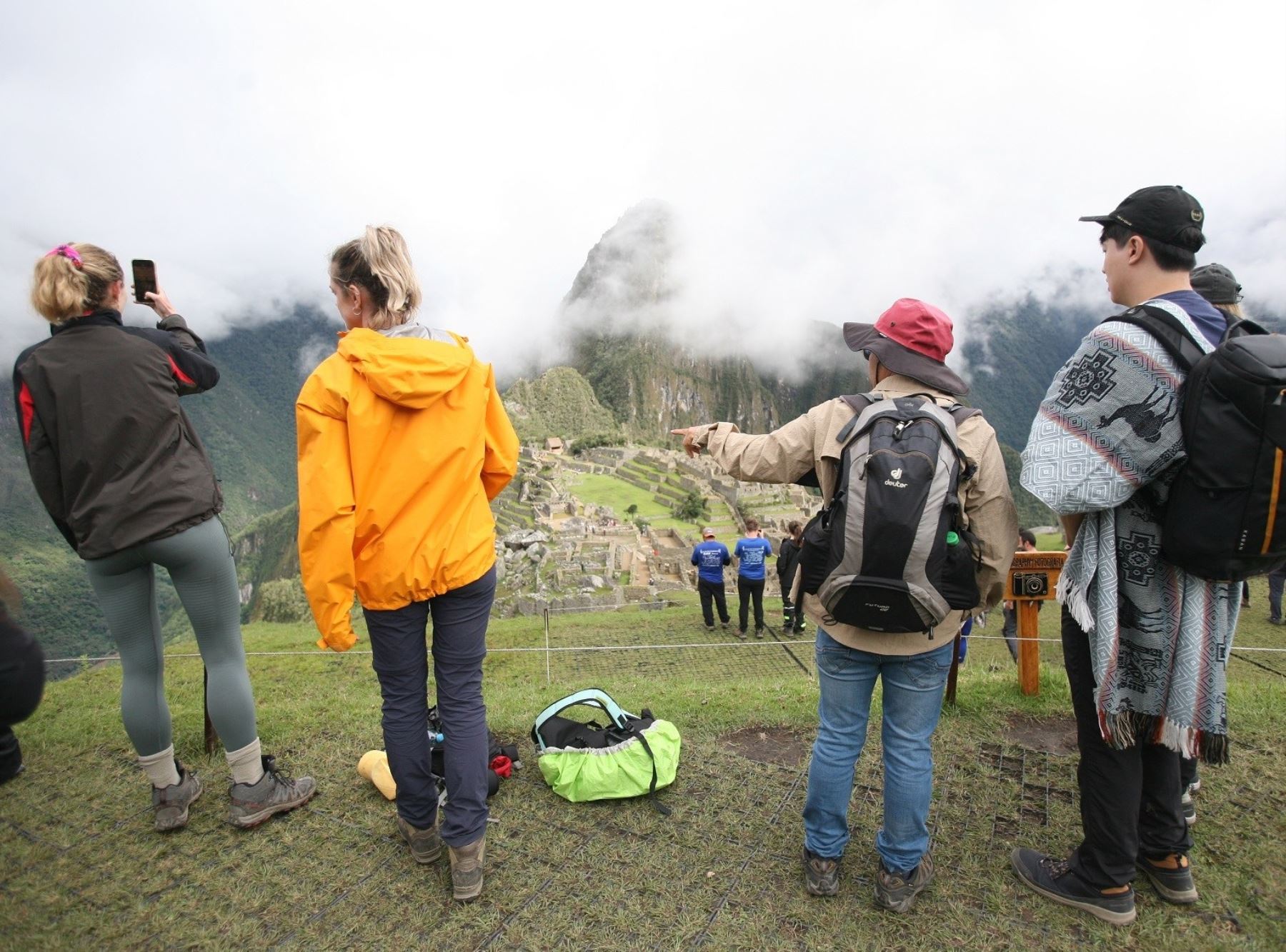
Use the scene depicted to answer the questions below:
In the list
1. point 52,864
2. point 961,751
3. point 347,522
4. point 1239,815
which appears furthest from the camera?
point 961,751

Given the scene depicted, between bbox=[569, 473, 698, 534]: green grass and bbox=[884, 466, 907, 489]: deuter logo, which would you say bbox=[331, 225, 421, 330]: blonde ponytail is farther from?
bbox=[569, 473, 698, 534]: green grass

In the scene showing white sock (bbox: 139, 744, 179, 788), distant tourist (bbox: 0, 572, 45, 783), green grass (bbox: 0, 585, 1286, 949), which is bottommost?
green grass (bbox: 0, 585, 1286, 949)

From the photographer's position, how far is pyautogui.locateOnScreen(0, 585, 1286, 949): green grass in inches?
66.4

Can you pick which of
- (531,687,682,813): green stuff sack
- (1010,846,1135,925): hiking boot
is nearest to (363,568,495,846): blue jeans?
(531,687,682,813): green stuff sack

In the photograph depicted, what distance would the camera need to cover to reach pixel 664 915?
1.74 meters

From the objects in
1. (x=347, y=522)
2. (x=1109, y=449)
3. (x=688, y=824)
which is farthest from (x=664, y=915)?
(x=1109, y=449)

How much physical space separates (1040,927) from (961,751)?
905 mm

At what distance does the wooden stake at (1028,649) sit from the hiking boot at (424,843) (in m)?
2.47

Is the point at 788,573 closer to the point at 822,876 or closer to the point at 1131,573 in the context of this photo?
the point at 822,876

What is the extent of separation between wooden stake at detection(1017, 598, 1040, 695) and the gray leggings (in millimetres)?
3003

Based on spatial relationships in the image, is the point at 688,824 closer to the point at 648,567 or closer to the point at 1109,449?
the point at 1109,449

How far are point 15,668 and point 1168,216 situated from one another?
261 cm

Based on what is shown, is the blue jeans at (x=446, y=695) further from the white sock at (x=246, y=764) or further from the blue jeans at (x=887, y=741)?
the blue jeans at (x=887, y=741)

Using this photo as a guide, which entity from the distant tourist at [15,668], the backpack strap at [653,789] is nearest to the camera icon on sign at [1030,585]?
the backpack strap at [653,789]
